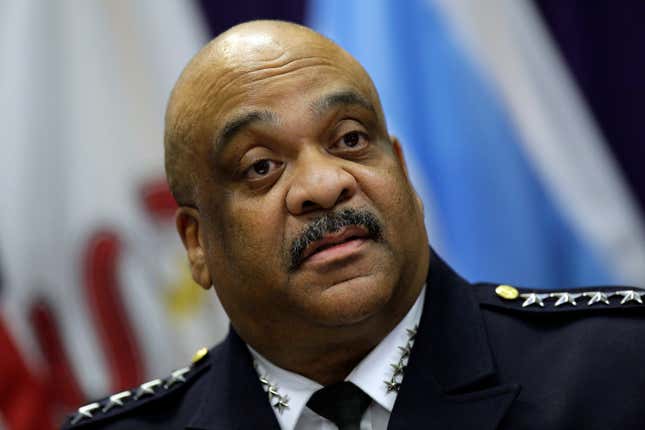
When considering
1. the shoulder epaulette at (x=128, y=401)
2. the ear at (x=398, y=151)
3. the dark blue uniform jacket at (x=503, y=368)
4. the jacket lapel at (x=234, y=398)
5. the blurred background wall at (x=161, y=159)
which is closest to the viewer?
the dark blue uniform jacket at (x=503, y=368)

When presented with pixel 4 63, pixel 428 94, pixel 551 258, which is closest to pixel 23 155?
pixel 4 63

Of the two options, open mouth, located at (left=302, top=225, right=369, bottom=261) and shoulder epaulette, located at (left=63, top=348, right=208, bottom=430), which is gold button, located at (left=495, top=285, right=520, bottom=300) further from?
shoulder epaulette, located at (left=63, top=348, right=208, bottom=430)

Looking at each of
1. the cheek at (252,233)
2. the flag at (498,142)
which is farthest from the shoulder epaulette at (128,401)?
the flag at (498,142)

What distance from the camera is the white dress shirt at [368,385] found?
2461 millimetres

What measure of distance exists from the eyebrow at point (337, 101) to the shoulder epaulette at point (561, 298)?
54 centimetres

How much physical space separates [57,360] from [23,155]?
0.82 m

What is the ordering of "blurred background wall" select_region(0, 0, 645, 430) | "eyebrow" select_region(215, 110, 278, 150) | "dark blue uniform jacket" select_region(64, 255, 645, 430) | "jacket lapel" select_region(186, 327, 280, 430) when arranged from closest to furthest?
1. "dark blue uniform jacket" select_region(64, 255, 645, 430)
2. "eyebrow" select_region(215, 110, 278, 150)
3. "jacket lapel" select_region(186, 327, 280, 430)
4. "blurred background wall" select_region(0, 0, 645, 430)

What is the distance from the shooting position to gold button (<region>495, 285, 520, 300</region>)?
263 cm

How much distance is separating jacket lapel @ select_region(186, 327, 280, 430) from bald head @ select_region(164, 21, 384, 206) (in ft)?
1.24

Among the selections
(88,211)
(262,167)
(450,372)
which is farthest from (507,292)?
(88,211)

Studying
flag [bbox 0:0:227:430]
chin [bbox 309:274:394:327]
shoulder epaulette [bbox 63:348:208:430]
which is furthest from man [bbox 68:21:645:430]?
flag [bbox 0:0:227:430]

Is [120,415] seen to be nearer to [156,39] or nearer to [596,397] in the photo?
[596,397]

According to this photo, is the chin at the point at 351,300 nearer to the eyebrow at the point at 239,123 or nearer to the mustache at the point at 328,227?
the mustache at the point at 328,227

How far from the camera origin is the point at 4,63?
455cm
